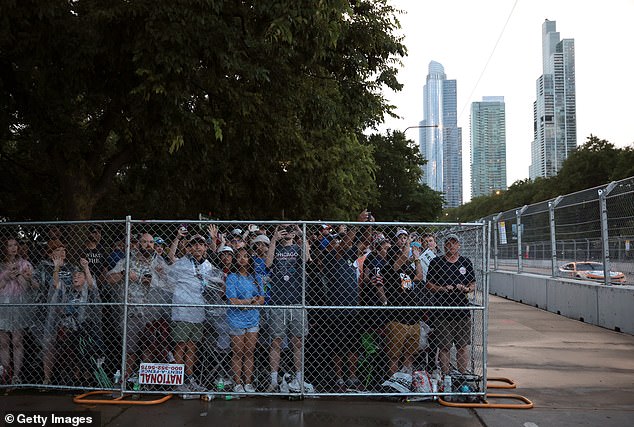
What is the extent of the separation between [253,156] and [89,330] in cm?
630

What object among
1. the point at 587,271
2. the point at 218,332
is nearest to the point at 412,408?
the point at 218,332

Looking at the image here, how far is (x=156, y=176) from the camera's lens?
45.8 ft

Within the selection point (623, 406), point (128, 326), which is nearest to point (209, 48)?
point (128, 326)

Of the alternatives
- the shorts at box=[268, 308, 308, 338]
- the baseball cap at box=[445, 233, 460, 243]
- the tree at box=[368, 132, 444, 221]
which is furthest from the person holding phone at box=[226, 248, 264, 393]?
the tree at box=[368, 132, 444, 221]

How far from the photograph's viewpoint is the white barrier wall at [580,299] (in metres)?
12.1

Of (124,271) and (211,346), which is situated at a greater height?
(124,271)

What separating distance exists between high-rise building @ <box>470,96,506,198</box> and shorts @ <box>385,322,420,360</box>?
130 meters

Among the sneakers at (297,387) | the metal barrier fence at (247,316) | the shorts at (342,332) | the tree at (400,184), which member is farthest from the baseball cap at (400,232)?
the tree at (400,184)

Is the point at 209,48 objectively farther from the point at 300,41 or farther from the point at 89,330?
the point at 89,330

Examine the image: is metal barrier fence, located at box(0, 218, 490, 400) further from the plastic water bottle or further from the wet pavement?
the wet pavement

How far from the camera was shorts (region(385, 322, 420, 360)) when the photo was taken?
6836 millimetres

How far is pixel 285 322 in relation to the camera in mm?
6801

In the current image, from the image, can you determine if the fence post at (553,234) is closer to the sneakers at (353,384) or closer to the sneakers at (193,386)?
the sneakers at (353,384)

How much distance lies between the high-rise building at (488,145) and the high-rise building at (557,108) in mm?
12615
